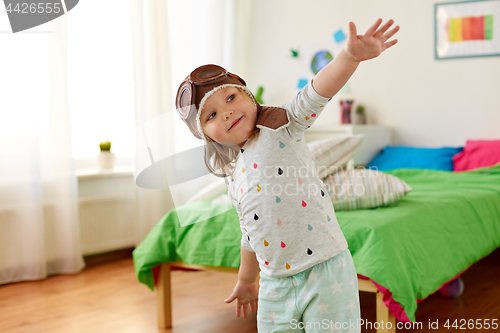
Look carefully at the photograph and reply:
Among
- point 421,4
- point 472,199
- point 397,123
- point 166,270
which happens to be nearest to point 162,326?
point 166,270

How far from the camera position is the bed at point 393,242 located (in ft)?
4.29

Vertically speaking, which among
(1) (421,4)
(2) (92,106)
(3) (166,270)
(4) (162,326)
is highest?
(1) (421,4)

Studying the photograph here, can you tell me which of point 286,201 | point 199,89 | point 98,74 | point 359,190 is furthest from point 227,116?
point 98,74

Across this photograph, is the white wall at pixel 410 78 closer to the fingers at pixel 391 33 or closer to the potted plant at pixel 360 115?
the potted plant at pixel 360 115

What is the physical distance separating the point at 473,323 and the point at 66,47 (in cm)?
246

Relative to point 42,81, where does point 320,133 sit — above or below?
below

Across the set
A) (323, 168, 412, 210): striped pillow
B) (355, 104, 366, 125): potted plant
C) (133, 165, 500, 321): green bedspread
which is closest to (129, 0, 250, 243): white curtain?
(133, 165, 500, 321): green bedspread

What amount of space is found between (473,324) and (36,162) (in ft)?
7.50

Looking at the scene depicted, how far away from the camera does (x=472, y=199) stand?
191 cm

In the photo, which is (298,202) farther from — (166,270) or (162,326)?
(162,326)

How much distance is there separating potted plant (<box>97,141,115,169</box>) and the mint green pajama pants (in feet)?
7.67

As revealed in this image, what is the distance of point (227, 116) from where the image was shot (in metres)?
0.85

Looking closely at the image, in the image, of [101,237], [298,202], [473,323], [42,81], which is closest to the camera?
[298,202]

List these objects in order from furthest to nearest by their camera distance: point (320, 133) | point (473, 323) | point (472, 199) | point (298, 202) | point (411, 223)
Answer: point (320, 133) → point (472, 199) → point (473, 323) → point (411, 223) → point (298, 202)
